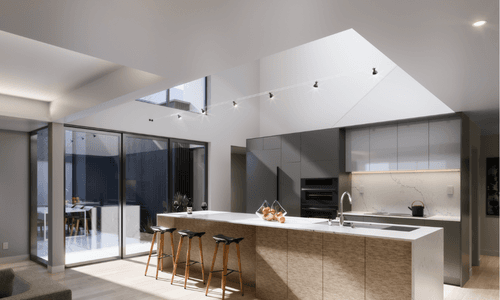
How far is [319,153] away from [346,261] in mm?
3147

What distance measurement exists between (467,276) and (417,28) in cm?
410

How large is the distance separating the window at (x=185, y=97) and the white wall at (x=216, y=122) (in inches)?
5.8

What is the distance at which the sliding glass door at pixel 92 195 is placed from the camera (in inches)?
217

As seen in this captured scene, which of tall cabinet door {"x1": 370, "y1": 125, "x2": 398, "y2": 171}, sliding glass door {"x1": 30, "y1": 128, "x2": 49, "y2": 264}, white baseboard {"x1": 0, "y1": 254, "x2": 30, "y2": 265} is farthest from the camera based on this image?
white baseboard {"x1": 0, "y1": 254, "x2": 30, "y2": 265}

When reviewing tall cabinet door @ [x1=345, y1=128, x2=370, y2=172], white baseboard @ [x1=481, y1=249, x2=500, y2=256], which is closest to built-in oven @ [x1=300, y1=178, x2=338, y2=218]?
tall cabinet door @ [x1=345, y1=128, x2=370, y2=172]

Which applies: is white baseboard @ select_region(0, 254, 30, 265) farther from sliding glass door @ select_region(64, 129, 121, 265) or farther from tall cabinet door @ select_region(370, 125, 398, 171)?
tall cabinet door @ select_region(370, 125, 398, 171)

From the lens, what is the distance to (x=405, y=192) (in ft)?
18.2

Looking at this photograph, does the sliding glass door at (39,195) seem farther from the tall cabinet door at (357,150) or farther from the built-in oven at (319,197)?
the tall cabinet door at (357,150)

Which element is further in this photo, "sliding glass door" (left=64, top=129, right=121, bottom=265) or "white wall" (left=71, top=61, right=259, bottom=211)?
"white wall" (left=71, top=61, right=259, bottom=211)

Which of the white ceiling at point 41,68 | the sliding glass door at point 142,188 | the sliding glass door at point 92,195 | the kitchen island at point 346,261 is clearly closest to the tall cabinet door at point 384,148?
the kitchen island at point 346,261

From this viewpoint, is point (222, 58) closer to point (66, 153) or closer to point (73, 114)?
point (73, 114)

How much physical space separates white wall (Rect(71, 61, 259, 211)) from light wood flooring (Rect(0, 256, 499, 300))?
2304mm

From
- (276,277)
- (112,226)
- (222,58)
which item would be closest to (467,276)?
(276,277)

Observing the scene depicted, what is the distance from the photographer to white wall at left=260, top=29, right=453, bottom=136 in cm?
579
